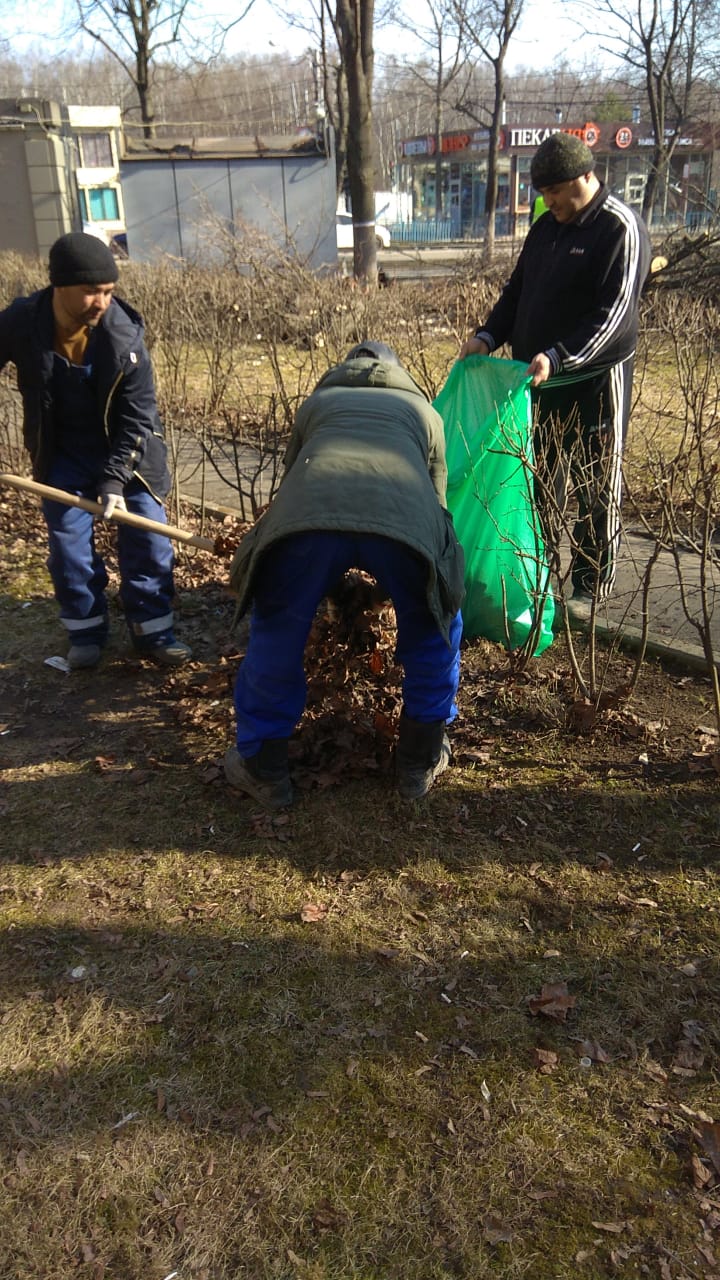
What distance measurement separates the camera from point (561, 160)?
3592 mm

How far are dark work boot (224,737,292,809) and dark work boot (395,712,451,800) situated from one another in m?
0.37

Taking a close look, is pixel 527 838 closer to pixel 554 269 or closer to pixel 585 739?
pixel 585 739

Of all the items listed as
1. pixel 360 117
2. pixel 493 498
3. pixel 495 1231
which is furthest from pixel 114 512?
pixel 360 117

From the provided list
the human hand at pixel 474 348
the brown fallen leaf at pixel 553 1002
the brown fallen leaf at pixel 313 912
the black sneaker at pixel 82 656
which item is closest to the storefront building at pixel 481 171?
the human hand at pixel 474 348

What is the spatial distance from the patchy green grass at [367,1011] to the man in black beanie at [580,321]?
900 mm

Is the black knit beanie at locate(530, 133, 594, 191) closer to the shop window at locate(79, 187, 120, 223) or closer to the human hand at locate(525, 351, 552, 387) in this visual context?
the human hand at locate(525, 351, 552, 387)

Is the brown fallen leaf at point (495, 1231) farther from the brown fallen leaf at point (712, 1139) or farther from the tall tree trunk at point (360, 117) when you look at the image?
the tall tree trunk at point (360, 117)

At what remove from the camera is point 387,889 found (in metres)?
2.72

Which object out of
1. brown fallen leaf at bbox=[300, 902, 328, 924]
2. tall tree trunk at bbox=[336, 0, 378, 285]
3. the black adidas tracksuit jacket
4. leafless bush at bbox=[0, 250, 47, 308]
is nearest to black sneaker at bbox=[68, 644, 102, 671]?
brown fallen leaf at bbox=[300, 902, 328, 924]

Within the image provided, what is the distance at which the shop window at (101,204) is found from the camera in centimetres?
3881

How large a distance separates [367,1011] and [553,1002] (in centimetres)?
45

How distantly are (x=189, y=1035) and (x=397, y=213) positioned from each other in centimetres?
5388

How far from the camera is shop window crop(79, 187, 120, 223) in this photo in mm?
38812

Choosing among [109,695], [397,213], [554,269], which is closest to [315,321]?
[554,269]
